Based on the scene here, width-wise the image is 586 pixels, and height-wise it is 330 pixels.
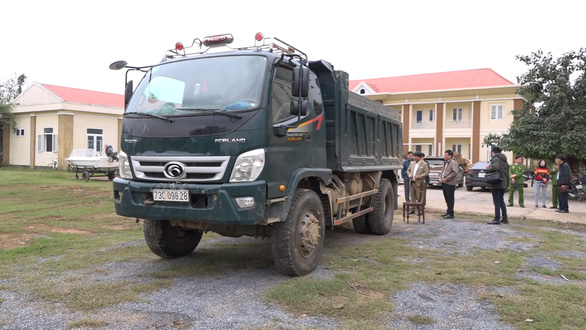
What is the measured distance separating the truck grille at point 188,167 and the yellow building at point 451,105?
105 feet

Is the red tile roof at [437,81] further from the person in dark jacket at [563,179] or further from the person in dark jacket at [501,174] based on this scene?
the person in dark jacket at [501,174]

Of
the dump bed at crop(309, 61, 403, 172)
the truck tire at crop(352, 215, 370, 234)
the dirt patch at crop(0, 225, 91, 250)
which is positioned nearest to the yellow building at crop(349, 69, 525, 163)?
the truck tire at crop(352, 215, 370, 234)

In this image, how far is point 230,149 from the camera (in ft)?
15.1

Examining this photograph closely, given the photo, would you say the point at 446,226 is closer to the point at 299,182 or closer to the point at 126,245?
the point at 299,182

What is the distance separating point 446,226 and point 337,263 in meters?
4.51

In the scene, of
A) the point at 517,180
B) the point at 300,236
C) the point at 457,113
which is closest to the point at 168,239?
the point at 300,236

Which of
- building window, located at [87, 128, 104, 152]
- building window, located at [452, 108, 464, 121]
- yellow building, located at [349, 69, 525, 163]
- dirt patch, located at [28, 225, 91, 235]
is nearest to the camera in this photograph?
dirt patch, located at [28, 225, 91, 235]

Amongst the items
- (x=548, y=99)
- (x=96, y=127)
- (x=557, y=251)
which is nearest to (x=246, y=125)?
(x=557, y=251)

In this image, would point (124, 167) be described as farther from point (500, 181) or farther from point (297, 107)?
point (500, 181)

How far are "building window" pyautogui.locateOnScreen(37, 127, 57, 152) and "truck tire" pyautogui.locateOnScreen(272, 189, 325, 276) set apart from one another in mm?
29289

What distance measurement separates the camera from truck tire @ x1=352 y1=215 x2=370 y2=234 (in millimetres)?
8453

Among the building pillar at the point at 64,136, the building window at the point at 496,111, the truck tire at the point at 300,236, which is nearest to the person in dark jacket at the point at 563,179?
the truck tire at the point at 300,236

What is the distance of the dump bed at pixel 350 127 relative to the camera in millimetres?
6418

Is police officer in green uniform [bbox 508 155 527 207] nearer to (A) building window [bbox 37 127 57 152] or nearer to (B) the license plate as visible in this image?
(B) the license plate
